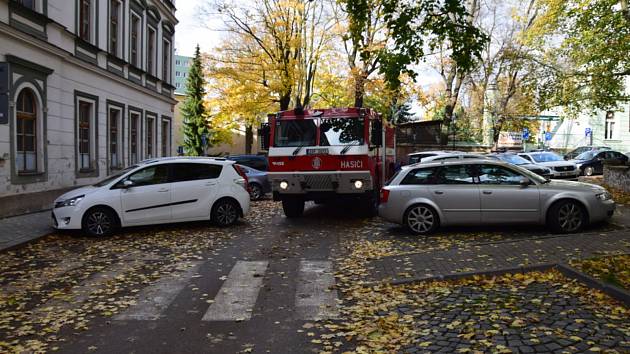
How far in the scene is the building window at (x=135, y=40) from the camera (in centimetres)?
2327

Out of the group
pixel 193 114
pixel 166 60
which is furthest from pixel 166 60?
pixel 193 114

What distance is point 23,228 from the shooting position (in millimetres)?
12094

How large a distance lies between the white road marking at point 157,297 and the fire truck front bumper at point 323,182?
204 inches

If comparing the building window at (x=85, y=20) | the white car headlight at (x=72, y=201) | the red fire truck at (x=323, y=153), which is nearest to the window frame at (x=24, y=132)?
the white car headlight at (x=72, y=201)

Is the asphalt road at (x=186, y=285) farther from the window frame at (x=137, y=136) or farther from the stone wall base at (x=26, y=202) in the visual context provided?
the window frame at (x=137, y=136)

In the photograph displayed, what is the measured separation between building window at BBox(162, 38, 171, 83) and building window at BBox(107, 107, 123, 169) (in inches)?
277

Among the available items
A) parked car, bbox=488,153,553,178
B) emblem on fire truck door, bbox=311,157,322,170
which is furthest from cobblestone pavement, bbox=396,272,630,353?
parked car, bbox=488,153,553,178

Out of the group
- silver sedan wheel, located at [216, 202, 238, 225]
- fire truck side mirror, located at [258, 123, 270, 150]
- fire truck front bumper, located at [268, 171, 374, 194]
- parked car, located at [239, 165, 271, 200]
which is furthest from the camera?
parked car, located at [239, 165, 271, 200]

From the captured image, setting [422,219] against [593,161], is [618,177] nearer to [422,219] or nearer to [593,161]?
[422,219]

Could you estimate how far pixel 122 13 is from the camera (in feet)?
70.9

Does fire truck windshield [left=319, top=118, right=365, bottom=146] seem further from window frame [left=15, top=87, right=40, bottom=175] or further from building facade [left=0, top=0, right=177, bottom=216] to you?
window frame [left=15, top=87, right=40, bottom=175]

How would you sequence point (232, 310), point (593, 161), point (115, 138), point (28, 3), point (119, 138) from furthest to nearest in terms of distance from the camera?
1. point (593, 161)
2. point (119, 138)
3. point (115, 138)
4. point (28, 3)
5. point (232, 310)

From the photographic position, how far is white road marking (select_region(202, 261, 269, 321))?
5.99 metres

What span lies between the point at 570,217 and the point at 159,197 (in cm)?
855
